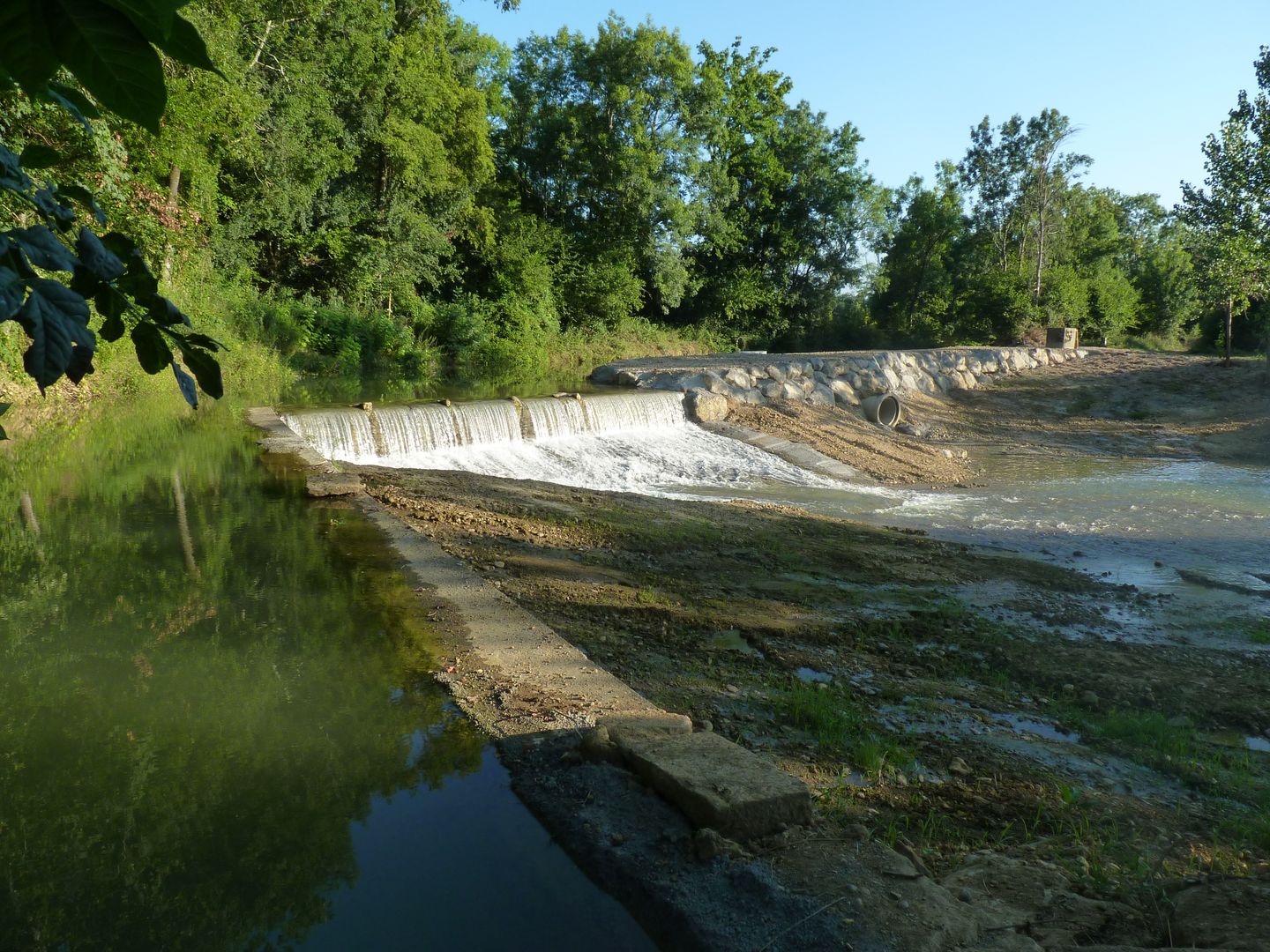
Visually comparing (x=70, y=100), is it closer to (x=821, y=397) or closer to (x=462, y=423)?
(x=462, y=423)

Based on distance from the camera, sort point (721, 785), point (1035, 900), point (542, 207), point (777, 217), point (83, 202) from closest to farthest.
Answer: point (83, 202) → point (1035, 900) → point (721, 785) → point (542, 207) → point (777, 217)

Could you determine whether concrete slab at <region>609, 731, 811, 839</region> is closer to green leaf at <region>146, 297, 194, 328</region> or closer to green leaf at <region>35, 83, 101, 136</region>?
green leaf at <region>146, 297, 194, 328</region>

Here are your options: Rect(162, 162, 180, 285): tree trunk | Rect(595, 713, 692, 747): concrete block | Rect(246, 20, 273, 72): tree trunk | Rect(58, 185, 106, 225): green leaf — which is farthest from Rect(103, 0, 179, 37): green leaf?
Rect(246, 20, 273, 72): tree trunk

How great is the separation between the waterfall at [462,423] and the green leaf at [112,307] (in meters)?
11.1

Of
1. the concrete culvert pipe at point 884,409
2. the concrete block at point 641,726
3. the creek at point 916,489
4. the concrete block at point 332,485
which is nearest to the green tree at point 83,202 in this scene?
the concrete block at point 641,726

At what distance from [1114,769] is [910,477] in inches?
404

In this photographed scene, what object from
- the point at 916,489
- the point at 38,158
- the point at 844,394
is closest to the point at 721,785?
the point at 38,158

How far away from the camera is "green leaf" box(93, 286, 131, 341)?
1.12 m

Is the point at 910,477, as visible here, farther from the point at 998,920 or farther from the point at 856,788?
the point at 998,920

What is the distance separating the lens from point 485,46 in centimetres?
2753

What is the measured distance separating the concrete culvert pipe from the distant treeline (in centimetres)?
919

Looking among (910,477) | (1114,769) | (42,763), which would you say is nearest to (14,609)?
(42,763)

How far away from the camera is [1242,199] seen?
1850cm

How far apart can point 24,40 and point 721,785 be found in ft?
8.22
